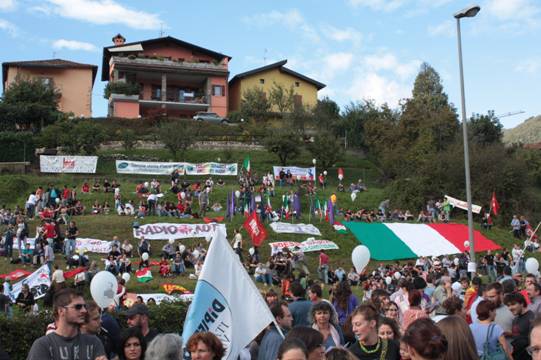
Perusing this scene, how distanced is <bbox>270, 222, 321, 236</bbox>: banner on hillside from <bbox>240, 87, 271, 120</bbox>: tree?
2894 centimetres

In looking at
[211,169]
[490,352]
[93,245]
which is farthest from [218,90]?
[490,352]

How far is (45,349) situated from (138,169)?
35810 millimetres

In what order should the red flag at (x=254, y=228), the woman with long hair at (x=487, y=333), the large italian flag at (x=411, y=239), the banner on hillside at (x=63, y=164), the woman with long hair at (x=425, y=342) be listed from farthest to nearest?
the banner on hillside at (x=63, y=164) → the large italian flag at (x=411, y=239) → the red flag at (x=254, y=228) → the woman with long hair at (x=487, y=333) → the woman with long hair at (x=425, y=342)

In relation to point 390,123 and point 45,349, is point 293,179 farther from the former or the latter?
→ point 45,349

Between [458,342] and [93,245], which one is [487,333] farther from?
[93,245]

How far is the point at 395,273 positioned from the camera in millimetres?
22859

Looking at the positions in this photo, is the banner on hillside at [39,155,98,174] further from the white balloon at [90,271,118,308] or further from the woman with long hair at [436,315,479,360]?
the woman with long hair at [436,315,479,360]

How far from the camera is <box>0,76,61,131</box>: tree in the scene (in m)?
48.7

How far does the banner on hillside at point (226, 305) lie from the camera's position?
5.78 meters

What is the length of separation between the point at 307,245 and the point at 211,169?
1451 centimetres

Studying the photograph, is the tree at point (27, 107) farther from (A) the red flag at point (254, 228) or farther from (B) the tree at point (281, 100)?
(A) the red flag at point (254, 228)

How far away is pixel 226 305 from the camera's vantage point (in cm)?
588

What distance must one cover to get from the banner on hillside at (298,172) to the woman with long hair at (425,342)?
3749cm

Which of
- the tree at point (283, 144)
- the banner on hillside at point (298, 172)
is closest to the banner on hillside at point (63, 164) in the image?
the banner on hillside at point (298, 172)
